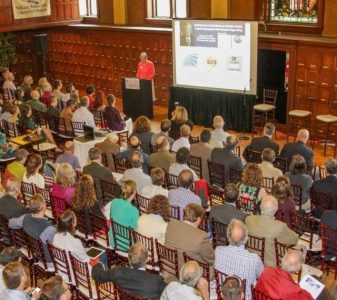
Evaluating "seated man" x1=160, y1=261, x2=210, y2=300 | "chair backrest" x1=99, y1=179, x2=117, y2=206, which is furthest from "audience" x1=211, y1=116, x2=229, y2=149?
"seated man" x1=160, y1=261, x2=210, y2=300

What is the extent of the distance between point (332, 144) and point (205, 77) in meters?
3.58

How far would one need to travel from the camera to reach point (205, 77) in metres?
14.5

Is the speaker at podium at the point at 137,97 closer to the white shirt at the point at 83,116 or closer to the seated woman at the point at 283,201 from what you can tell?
the white shirt at the point at 83,116

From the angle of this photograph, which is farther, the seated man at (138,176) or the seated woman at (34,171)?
the seated woman at (34,171)

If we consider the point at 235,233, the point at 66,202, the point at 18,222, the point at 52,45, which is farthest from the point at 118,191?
the point at 52,45

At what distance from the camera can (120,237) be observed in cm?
680

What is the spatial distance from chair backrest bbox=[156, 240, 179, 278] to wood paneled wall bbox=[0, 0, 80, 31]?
12.0 metres

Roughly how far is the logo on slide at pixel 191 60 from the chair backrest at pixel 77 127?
380cm

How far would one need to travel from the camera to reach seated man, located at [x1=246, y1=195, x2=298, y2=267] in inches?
249

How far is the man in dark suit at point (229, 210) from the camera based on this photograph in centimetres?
671

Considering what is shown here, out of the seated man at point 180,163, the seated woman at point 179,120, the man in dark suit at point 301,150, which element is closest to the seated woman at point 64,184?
the seated man at point 180,163

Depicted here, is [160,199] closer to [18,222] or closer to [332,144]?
[18,222]

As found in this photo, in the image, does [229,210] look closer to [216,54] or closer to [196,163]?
[196,163]

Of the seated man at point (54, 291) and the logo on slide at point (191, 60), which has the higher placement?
the logo on slide at point (191, 60)
